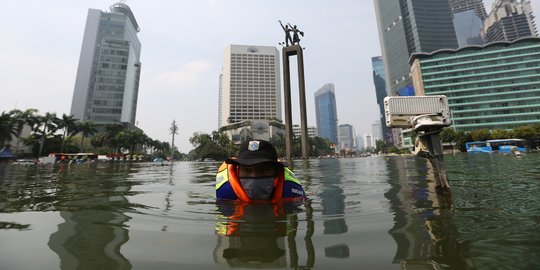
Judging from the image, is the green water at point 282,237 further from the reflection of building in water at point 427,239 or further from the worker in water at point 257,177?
the worker in water at point 257,177

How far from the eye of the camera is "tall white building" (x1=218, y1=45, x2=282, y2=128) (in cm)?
15250

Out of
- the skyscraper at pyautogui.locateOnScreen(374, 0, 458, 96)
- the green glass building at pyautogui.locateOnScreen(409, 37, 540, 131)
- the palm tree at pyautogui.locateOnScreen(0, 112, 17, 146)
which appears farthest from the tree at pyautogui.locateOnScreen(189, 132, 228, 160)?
the skyscraper at pyautogui.locateOnScreen(374, 0, 458, 96)

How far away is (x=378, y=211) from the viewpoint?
152 inches

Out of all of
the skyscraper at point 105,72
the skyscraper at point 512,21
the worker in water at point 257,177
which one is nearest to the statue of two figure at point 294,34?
Answer: the worker in water at point 257,177

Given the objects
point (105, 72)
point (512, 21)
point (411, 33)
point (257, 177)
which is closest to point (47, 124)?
point (105, 72)

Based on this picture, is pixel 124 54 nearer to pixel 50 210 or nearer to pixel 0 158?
pixel 0 158

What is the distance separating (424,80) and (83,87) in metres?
139

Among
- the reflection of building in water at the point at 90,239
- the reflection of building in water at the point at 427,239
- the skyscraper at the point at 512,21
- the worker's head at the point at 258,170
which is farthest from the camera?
the skyscraper at the point at 512,21

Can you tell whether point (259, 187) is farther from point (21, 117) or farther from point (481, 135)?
point (481, 135)

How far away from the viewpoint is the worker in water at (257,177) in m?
4.14

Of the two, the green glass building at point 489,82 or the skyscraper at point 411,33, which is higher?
the skyscraper at point 411,33

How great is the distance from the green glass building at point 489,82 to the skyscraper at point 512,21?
11642 cm

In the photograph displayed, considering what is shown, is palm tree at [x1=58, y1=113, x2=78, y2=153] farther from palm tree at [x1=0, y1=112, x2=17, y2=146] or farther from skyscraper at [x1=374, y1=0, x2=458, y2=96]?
skyscraper at [x1=374, y1=0, x2=458, y2=96]

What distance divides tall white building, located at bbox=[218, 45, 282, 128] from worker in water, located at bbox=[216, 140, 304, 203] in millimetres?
145674
